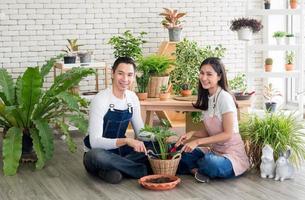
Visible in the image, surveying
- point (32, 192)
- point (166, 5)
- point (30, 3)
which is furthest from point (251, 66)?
point (32, 192)

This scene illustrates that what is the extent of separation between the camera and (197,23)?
7711mm

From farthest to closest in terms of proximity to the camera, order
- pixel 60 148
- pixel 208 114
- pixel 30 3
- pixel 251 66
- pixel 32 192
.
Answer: pixel 251 66, pixel 30 3, pixel 60 148, pixel 208 114, pixel 32 192

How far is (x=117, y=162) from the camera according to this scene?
426 cm

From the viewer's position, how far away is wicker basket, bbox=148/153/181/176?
165 inches

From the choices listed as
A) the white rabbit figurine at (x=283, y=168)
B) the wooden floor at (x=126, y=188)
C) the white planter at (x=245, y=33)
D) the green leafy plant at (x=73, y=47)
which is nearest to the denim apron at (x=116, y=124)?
the wooden floor at (x=126, y=188)

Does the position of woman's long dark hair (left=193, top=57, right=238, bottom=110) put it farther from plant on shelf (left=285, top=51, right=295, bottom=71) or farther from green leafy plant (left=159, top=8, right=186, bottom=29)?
plant on shelf (left=285, top=51, right=295, bottom=71)

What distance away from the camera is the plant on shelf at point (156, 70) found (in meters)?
4.99

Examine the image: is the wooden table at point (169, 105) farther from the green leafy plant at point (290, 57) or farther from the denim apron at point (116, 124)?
the green leafy plant at point (290, 57)

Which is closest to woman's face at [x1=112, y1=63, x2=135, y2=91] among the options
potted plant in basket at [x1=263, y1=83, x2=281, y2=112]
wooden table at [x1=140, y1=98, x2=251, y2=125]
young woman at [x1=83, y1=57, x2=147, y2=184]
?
young woman at [x1=83, y1=57, x2=147, y2=184]

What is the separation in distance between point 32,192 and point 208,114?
4.82 feet

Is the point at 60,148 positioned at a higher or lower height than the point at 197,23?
lower

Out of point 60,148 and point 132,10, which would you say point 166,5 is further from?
point 60,148

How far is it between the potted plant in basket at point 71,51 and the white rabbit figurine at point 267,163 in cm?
301

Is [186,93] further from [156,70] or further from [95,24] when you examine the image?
[95,24]
